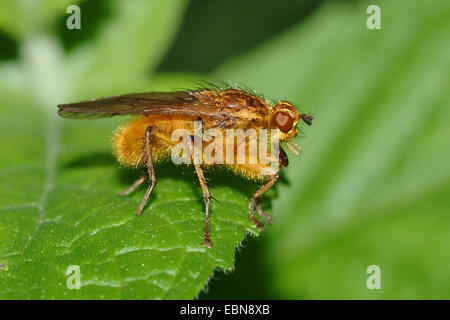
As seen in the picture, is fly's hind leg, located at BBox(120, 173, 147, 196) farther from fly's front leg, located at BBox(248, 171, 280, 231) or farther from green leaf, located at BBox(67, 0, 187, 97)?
green leaf, located at BBox(67, 0, 187, 97)

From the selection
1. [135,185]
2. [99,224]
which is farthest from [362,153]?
[99,224]

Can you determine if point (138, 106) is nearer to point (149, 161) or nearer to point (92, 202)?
point (149, 161)

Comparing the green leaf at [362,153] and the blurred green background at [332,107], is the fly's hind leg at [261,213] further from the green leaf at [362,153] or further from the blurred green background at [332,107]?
the green leaf at [362,153]

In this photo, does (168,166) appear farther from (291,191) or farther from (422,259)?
(422,259)

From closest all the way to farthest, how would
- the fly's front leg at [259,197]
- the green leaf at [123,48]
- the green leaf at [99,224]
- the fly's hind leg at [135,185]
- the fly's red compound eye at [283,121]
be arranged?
the green leaf at [99,224], the fly's front leg at [259,197], the fly's red compound eye at [283,121], the fly's hind leg at [135,185], the green leaf at [123,48]

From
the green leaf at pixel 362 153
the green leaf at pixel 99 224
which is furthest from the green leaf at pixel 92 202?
the green leaf at pixel 362 153
